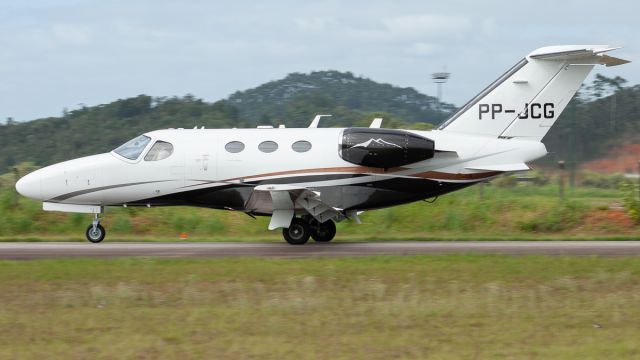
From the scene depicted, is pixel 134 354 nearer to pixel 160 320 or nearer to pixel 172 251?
pixel 160 320

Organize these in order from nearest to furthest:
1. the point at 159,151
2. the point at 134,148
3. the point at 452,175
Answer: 1. the point at 452,175
2. the point at 159,151
3. the point at 134,148

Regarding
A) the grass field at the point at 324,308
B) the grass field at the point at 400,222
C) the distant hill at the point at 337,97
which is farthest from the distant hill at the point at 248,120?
the grass field at the point at 324,308

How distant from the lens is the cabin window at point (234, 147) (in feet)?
76.0

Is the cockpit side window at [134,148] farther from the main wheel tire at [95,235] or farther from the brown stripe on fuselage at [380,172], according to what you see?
the brown stripe on fuselage at [380,172]

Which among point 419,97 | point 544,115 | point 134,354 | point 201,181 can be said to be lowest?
point 134,354

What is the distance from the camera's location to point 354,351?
10.8 metres

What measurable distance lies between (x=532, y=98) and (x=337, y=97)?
229ft

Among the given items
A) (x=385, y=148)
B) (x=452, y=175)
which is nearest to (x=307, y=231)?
(x=385, y=148)

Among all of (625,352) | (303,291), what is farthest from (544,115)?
(625,352)

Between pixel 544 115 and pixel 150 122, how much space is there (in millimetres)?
33485

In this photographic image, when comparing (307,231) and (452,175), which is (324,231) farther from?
(452,175)

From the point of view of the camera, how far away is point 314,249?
21.7 metres

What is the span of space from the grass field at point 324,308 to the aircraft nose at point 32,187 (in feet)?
17.6

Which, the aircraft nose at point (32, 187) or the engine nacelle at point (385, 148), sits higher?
the engine nacelle at point (385, 148)
